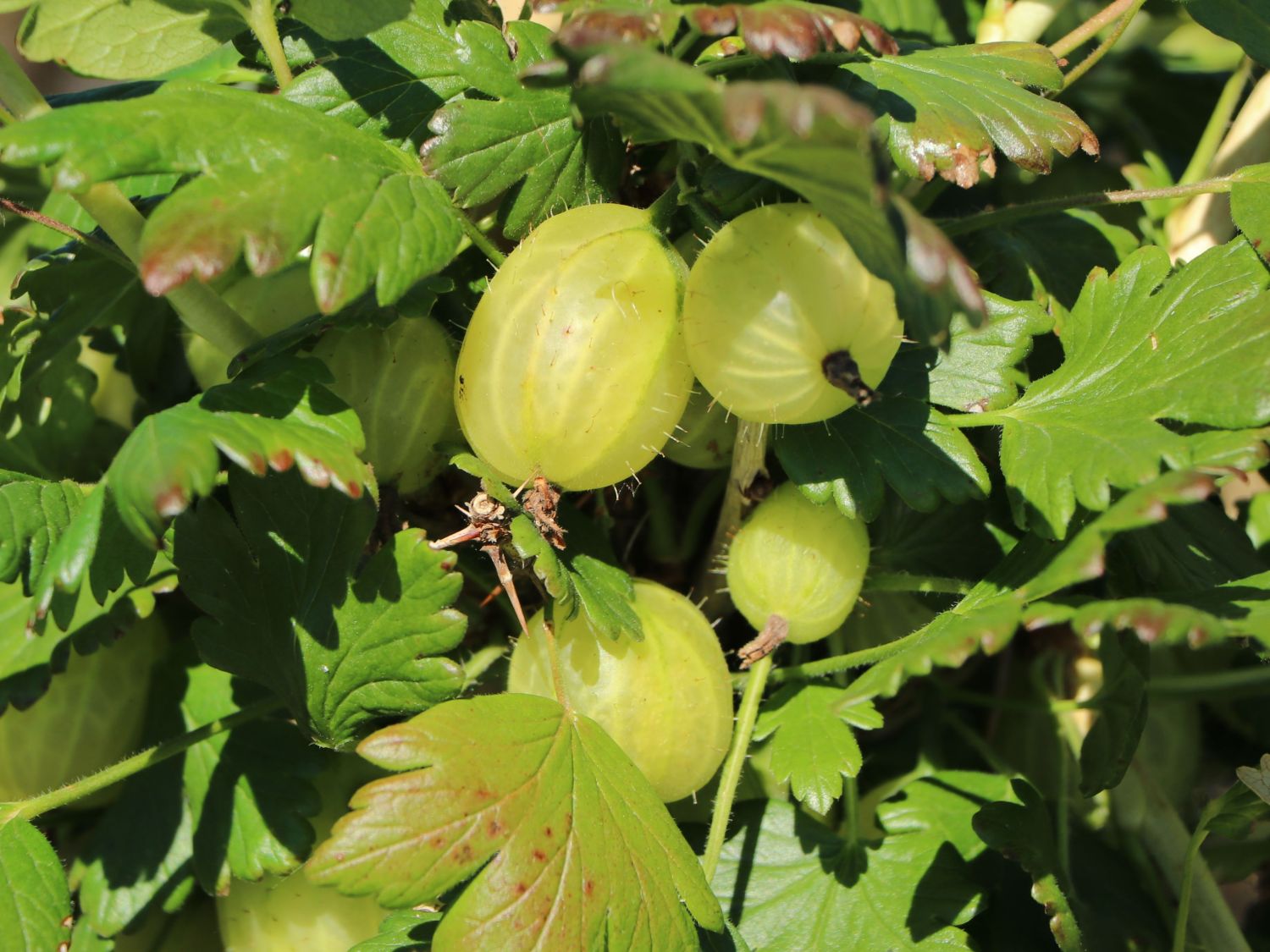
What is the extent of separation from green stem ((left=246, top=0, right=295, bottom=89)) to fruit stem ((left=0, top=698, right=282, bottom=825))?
1.17ft

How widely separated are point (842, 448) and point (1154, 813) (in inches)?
15.7

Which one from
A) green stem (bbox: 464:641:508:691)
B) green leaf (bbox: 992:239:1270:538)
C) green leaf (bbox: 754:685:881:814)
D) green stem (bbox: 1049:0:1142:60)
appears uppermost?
green stem (bbox: 1049:0:1142:60)

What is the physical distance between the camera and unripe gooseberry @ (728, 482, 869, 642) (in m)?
0.61

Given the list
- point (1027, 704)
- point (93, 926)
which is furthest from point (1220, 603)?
point (93, 926)

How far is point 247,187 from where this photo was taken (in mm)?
466

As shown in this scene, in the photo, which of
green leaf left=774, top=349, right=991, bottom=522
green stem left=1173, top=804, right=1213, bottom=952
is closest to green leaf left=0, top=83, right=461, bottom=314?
green leaf left=774, top=349, right=991, bottom=522

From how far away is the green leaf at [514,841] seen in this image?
19.7 inches

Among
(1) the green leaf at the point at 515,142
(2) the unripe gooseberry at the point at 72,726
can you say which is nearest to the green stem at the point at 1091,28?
(1) the green leaf at the point at 515,142

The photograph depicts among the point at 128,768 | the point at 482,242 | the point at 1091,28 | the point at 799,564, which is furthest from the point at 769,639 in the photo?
the point at 1091,28

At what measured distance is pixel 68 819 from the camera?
30.3 inches

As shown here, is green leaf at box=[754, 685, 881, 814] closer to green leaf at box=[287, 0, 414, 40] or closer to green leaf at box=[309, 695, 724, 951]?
green leaf at box=[309, 695, 724, 951]

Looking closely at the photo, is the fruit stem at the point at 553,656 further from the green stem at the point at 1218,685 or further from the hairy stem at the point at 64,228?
the green stem at the point at 1218,685

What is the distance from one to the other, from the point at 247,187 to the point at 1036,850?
1.69 ft

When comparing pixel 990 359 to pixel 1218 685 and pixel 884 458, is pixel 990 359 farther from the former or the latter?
pixel 1218 685
